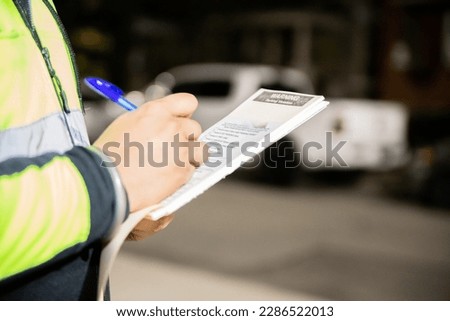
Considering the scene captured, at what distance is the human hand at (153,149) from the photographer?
1.07 metres

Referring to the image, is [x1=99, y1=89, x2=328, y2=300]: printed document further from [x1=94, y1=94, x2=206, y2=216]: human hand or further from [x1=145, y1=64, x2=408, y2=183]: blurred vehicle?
[x1=145, y1=64, x2=408, y2=183]: blurred vehicle

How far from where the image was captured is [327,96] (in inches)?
607

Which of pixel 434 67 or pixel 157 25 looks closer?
pixel 434 67

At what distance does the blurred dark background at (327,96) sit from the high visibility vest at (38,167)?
393 cm

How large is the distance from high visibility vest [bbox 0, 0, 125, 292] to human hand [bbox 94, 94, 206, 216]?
5 cm

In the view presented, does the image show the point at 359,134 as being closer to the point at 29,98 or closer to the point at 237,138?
the point at 237,138

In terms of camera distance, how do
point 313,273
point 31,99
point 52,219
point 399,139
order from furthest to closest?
point 399,139
point 313,273
point 31,99
point 52,219

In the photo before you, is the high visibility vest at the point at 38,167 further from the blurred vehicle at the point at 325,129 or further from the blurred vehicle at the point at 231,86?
the blurred vehicle at the point at 231,86

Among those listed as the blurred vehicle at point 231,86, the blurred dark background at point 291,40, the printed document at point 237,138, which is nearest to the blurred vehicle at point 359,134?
the blurred vehicle at point 231,86

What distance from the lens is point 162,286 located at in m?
5.14

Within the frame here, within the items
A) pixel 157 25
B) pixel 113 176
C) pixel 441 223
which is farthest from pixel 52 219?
pixel 157 25

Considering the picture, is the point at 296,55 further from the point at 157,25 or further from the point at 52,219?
the point at 52,219
